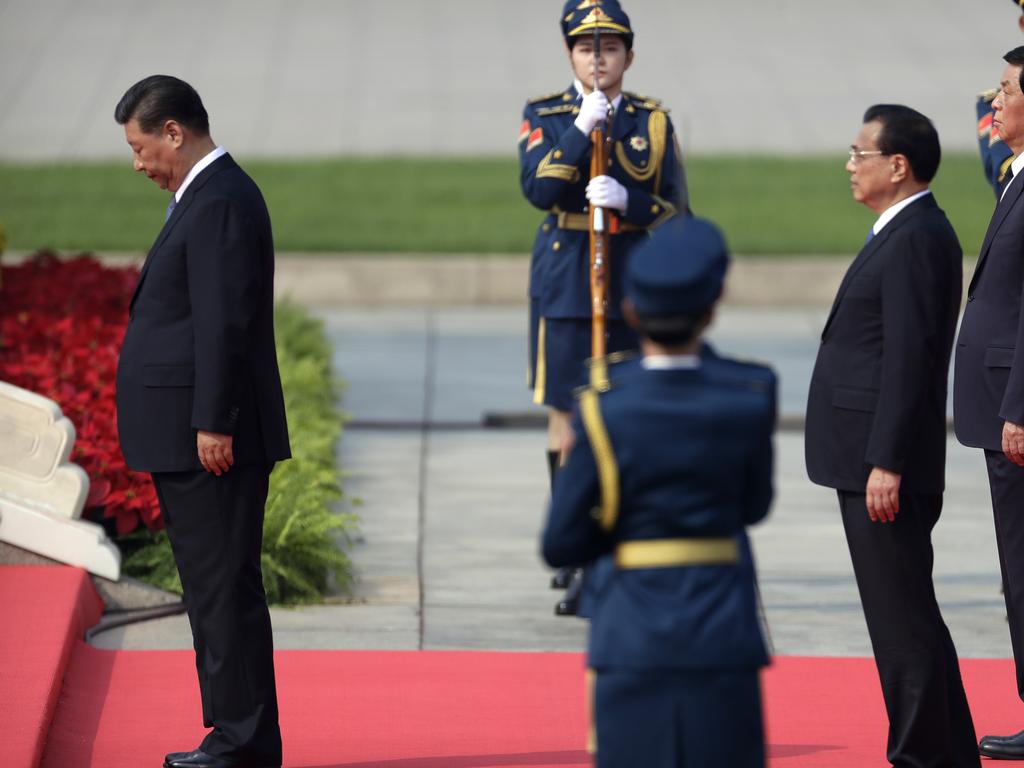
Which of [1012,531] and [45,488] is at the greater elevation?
[1012,531]

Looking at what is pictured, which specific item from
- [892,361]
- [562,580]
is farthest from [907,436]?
[562,580]

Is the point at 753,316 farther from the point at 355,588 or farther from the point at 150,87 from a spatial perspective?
the point at 150,87

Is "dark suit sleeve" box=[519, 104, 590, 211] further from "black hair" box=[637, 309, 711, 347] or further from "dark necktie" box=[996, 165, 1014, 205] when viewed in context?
"black hair" box=[637, 309, 711, 347]

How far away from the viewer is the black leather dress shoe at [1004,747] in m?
5.70

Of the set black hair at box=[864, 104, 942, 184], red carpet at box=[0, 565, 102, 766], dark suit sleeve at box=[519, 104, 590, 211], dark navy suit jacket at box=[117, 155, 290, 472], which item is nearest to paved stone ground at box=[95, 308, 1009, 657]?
red carpet at box=[0, 565, 102, 766]

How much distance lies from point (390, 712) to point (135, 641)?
4.03ft

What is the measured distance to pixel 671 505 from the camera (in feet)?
12.3

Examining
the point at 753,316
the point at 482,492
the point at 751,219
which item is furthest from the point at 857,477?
the point at 751,219

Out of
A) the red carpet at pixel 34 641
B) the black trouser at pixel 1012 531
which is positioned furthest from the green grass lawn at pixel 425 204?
the black trouser at pixel 1012 531

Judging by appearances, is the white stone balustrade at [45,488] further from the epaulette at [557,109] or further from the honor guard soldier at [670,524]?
the honor guard soldier at [670,524]

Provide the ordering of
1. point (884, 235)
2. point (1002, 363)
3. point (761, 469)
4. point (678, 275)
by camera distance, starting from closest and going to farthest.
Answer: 1. point (678, 275)
2. point (761, 469)
3. point (884, 235)
4. point (1002, 363)

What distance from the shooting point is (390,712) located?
6094 millimetres

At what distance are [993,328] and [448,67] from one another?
62.7ft

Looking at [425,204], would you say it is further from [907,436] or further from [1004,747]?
[907,436]
